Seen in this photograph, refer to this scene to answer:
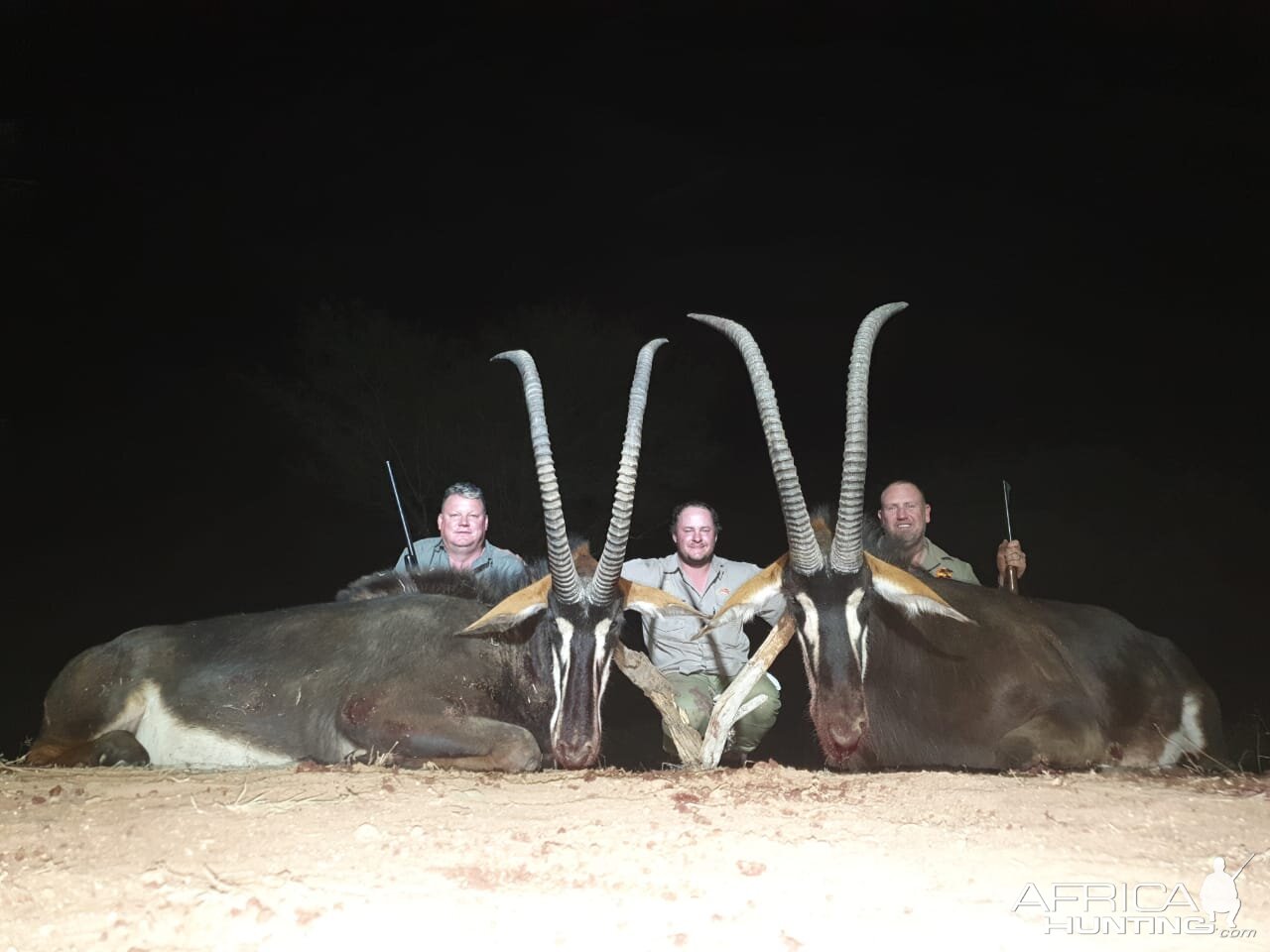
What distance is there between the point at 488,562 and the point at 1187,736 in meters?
4.62

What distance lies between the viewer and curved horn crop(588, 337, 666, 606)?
4.85 meters

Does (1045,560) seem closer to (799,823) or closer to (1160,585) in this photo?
(1160,585)

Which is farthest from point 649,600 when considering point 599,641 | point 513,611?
point 513,611

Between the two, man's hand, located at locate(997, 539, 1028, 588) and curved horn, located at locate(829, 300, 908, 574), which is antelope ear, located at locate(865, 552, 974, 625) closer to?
curved horn, located at locate(829, 300, 908, 574)

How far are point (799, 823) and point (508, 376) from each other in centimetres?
1760

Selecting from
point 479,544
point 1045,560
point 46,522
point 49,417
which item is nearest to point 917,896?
point 479,544

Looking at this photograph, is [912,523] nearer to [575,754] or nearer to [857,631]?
[857,631]

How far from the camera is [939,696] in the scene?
17.1ft

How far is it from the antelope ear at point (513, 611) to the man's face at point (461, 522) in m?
1.72

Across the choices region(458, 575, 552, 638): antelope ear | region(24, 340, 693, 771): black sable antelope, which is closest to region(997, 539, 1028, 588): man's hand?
region(24, 340, 693, 771): black sable antelope

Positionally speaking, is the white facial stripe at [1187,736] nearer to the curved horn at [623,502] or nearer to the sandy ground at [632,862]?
the sandy ground at [632,862]

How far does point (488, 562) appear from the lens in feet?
21.3

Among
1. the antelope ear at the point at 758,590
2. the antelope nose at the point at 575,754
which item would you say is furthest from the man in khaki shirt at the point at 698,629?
the antelope nose at the point at 575,754

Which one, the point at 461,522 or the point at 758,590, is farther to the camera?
the point at 461,522
